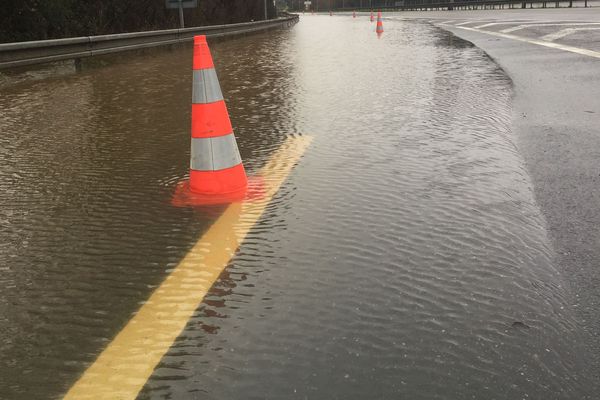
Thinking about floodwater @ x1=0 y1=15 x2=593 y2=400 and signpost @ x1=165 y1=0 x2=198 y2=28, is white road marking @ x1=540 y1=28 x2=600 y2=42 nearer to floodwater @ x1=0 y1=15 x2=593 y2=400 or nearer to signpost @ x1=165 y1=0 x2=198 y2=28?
signpost @ x1=165 y1=0 x2=198 y2=28

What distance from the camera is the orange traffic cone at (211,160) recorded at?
3.45 meters

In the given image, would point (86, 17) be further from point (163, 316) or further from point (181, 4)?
point (163, 316)

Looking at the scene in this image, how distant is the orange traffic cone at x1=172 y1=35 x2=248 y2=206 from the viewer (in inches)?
136

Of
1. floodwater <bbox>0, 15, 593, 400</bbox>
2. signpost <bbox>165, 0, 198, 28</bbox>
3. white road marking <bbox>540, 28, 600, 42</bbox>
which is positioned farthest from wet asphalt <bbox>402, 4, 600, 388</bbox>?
signpost <bbox>165, 0, 198, 28</bbox>

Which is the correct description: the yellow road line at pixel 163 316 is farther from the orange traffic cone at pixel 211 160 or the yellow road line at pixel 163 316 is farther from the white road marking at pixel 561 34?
the white road marking at pixel 561 34

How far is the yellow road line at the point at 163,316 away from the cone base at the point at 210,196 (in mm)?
119

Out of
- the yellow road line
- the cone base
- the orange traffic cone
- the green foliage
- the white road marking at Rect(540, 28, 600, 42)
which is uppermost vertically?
the green foliage

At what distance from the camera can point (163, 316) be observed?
206cm

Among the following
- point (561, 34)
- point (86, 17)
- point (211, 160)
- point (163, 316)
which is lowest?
point (163, 316)

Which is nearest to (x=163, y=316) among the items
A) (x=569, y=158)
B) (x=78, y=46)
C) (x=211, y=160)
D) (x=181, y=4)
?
(x=211, y=160)

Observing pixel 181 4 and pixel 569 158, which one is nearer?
pixel 569 158

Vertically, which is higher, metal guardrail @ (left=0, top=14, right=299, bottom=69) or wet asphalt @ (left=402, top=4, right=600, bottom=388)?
metal guardrail @ (left=0, top=14, right=299, bottom=69)

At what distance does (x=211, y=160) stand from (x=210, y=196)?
0.21 m

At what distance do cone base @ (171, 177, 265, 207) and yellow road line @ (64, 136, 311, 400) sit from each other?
0.12m
